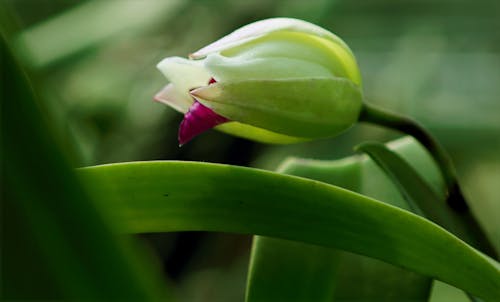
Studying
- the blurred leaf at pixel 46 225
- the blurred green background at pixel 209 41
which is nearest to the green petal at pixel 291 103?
the blurred leaf at pixel 46 225

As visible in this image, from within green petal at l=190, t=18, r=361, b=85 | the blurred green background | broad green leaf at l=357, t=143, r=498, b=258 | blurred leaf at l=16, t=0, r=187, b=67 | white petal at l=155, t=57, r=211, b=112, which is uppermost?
green petal at l=190, t=18, r=361, b=85

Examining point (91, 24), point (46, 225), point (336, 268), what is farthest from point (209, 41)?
point (46, 225)

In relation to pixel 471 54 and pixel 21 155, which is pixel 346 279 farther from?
pixel 471 54

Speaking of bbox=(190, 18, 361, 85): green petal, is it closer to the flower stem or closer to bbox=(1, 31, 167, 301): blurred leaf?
the flower stem

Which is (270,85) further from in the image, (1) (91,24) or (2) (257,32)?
(1) (91,24)

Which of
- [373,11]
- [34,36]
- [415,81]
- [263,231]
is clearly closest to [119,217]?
[263,231]

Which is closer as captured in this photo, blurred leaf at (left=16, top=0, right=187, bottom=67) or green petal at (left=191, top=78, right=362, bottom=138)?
green petal at (left=191, top=78, right=362, bottom=138)

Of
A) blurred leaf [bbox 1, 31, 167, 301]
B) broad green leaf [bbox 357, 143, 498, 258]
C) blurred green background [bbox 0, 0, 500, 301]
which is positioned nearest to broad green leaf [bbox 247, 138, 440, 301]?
broad green leaf [bbox 357, 143, 498, 258]
